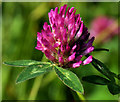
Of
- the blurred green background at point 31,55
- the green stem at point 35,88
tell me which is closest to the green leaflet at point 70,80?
the blurred green background at point 31,55

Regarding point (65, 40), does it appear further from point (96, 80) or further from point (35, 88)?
point (35, 88)

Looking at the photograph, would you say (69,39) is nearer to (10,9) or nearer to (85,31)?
(85,31)

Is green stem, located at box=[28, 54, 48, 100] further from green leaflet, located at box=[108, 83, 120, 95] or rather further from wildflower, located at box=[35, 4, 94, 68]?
green leaflet, located at box=[108, 83, 120, 95]

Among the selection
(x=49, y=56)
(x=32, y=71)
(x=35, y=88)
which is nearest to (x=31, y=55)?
(x=35, y=88)

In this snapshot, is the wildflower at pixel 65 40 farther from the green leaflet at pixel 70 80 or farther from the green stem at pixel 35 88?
the green stem at pixel 35 88

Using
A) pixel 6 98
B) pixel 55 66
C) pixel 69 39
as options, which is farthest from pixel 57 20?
pixel 6 98

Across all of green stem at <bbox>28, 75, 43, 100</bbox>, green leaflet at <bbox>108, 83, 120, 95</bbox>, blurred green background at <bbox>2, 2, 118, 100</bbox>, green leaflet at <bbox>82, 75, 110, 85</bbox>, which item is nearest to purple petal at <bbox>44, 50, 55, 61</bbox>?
green leaflet at <bbox>82, 75, 110, 85</bbox>
